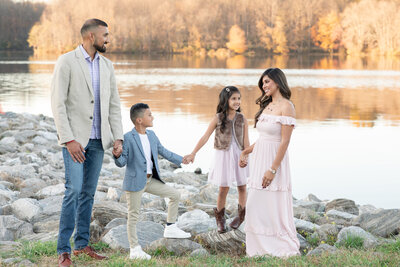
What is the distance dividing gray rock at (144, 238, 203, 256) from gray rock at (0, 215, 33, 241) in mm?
1612

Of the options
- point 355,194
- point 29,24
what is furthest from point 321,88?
point 29,24

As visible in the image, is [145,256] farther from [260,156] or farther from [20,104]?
[20,104]

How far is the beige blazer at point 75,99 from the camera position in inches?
183

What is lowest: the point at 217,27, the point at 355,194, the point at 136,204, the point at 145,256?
the point at 355,194

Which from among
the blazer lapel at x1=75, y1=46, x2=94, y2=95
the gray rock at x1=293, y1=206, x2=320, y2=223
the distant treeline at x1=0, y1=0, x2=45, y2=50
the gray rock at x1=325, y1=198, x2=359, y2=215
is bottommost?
the gray rock at x1=325, y1=198, x2=359, y2=215

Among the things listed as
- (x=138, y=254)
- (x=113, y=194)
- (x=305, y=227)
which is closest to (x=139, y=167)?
(x=138, y=254)

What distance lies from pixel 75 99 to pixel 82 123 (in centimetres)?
21

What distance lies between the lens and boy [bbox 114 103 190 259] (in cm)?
506

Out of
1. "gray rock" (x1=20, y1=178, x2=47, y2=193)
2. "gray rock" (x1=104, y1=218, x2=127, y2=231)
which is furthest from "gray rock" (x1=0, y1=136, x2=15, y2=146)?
"gray rock" (x1=104, y1=218, x2=127, y2=231)

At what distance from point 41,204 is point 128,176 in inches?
94.8

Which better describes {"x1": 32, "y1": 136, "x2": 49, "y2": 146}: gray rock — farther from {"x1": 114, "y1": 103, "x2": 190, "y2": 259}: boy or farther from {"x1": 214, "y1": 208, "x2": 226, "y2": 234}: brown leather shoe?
{"x1": 114, "y1": 103, "x2": 190, "y2": 259}: boy

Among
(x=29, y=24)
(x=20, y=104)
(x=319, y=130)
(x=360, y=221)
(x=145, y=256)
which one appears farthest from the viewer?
(x=29, y=24)

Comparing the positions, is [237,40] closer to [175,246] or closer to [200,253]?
[175,246]

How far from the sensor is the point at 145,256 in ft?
16.3
